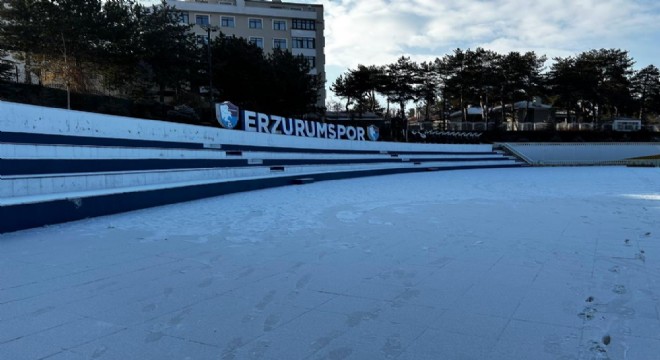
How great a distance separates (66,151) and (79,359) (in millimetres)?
6061

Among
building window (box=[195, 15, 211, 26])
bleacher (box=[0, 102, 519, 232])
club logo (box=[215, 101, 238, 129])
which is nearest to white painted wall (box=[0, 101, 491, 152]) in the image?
bleacher (box=[0, 102, 519, 232])

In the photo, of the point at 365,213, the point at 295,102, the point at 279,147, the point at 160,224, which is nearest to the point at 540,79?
the point at 295,102

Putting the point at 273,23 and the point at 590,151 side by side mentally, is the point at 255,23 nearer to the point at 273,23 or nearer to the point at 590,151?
the point at 273,23

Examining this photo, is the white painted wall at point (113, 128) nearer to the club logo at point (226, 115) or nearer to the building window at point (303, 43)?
the club logo at point (226, 115)

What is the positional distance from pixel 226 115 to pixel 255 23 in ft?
144

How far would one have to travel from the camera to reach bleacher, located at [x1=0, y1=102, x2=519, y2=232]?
20.4 ft

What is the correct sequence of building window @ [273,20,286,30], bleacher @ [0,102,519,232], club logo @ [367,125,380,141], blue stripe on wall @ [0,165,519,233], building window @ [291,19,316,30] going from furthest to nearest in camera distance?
building window @ [273,20,286,30]
building window @ [291,19,316,30]
club logo @ [367,125,380,141]
bleacher @ [0,102,519,232]
blue stripe on wall @ [0,165,519,233]

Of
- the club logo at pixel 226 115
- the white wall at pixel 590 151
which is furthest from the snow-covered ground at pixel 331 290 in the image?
the white wall at pixel 590 151

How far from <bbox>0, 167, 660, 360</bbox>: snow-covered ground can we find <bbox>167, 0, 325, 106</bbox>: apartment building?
49.3m

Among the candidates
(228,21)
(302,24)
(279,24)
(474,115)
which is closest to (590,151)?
(474,115)

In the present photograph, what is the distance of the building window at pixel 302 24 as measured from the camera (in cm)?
5312

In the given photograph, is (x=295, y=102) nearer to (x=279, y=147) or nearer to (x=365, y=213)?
(x=279, y=147)

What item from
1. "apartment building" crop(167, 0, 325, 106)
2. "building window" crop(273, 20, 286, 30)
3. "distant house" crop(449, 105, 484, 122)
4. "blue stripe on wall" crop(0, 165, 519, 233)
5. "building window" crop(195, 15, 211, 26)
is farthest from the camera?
"distant house" crop(449, 105, 484, 122)

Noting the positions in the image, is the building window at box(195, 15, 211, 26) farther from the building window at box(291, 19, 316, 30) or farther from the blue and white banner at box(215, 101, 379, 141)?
the blue and white banner at box(215, 101, 379, 141)
